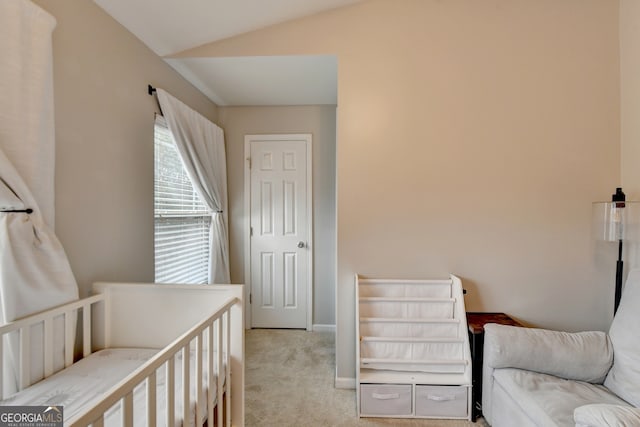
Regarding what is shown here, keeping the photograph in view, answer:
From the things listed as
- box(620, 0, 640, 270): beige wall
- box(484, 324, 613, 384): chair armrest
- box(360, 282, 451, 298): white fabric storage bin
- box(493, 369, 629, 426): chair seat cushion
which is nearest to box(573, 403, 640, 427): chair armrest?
box(493, 369, 629, 426): chair seat cushion

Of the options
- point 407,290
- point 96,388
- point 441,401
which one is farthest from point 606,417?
point 96,388

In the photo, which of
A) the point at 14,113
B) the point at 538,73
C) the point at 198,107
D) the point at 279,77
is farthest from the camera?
the point at 198,107

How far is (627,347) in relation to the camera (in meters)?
1.49

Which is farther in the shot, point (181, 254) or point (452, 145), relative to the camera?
point (181, 254)

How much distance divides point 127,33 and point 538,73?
8.71ft

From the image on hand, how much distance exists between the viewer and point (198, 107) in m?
2.71

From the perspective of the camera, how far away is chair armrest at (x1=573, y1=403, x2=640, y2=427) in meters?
1.01

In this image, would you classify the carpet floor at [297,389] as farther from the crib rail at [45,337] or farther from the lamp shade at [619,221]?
the lamp shade at [619,221]

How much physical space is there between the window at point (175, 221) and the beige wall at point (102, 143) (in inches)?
5.1

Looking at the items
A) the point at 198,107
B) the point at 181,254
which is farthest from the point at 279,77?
the point at 181,254

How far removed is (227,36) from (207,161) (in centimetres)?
100

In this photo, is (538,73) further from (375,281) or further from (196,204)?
(196,204)

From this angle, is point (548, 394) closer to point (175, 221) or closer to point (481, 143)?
point (481, 143)

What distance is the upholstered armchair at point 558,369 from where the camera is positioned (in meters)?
1.38
